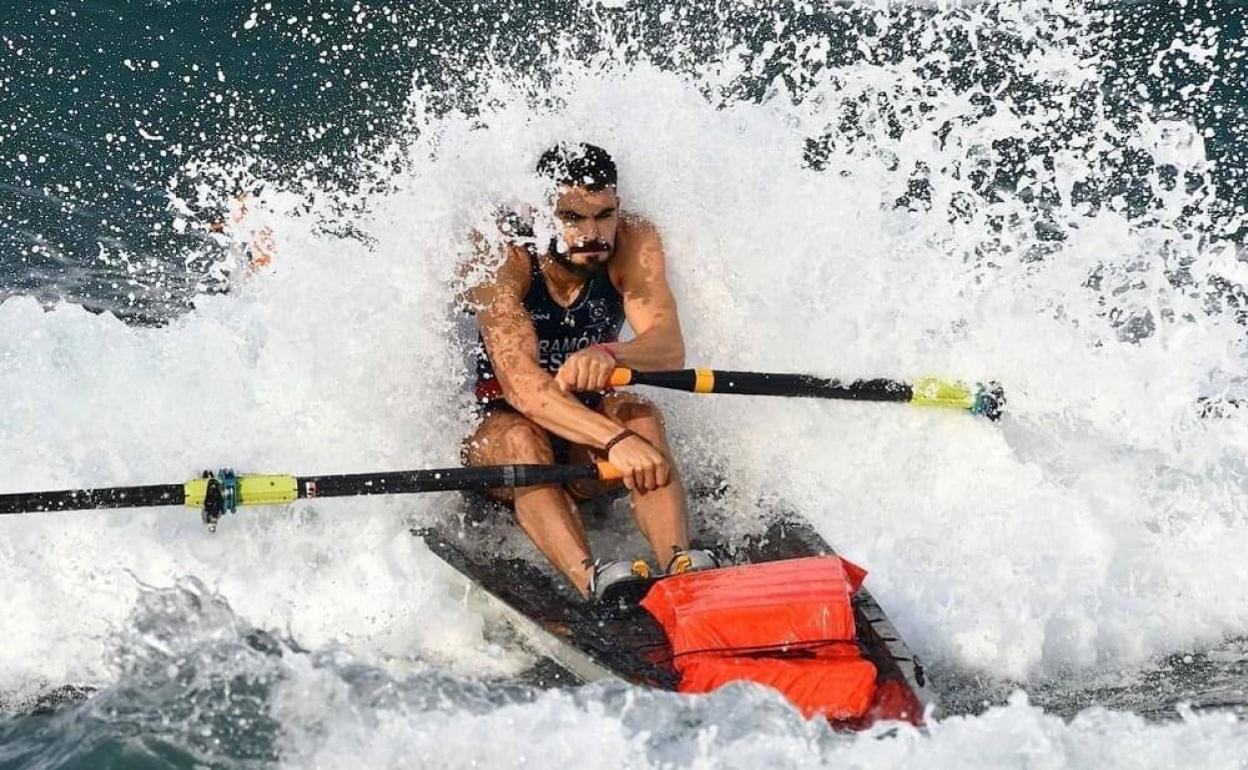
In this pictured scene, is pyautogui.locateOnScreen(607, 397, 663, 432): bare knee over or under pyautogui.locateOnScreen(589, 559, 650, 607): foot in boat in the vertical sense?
over

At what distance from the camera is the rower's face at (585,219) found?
565cm

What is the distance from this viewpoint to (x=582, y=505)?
19.9ft

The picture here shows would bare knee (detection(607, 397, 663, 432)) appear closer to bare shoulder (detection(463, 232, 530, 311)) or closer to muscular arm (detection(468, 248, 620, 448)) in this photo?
muscular arm (detection(468, 248, 620, 448))

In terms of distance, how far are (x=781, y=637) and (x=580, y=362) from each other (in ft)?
4.68

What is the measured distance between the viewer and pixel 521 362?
5.55m

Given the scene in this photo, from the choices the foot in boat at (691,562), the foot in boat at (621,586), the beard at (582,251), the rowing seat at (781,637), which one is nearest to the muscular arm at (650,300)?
the beard at (582,251)

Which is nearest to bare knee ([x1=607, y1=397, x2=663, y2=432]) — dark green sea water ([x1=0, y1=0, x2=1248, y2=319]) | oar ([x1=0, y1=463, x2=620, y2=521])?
oar ([x1=0, y1=463, x2=620, y2=521])

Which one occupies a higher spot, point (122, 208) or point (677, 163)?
point (122, 208)

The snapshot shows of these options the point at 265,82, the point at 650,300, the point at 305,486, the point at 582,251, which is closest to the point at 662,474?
the point at 650,300

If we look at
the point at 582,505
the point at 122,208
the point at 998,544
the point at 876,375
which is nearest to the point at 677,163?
the point at 876,375

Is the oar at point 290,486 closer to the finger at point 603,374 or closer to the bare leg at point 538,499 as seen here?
the bare leg at point 538,499

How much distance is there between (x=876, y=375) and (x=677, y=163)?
4.67 ft

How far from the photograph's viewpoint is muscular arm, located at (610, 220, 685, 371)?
583cm

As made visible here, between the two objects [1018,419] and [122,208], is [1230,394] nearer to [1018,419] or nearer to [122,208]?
[1018,419]
